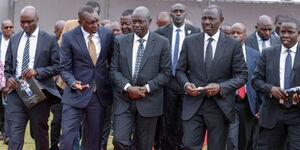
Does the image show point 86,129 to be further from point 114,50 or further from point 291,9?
Result: point 291,9

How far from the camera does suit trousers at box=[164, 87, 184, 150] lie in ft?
30.5

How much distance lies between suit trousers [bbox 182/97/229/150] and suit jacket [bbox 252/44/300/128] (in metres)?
0.55

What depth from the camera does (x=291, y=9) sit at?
14.2 meters

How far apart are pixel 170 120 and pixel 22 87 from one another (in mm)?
2390

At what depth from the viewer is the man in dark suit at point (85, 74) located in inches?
321

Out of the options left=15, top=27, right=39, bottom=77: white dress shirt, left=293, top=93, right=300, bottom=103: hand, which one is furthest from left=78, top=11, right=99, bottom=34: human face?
left=293, top=93, right=300, bottom=103: hand

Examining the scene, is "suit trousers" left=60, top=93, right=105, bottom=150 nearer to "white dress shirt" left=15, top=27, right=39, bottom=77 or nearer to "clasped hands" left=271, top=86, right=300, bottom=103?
"white dress shirt" left=15, top=27, right=39, bottom=77

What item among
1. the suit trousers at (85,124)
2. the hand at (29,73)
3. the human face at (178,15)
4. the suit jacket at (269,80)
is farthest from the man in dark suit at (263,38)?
the hand at (29,73)

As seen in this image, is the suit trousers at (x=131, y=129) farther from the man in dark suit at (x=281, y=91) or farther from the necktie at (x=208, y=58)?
the man in dark suit at (x=281, y=91)

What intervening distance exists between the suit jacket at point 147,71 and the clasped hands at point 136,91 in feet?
0.31

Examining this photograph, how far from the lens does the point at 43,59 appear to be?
866 cm

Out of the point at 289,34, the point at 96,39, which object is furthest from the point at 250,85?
the point at 96,39

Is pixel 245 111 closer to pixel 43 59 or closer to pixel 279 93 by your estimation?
pixel 279 93

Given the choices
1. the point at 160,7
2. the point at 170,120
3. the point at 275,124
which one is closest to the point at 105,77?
the point at 170,120
